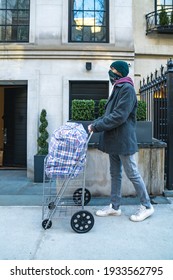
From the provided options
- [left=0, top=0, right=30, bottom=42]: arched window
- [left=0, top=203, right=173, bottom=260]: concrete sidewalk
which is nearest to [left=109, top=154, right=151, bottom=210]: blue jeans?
[left=0, top=203, right=173, bottom=260]: concrete sidewalk

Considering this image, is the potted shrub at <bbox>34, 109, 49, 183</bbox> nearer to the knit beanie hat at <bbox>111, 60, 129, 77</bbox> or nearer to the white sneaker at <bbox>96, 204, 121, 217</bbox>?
the white sneaker at <bbox>96, 204, 121, 217</bbox>

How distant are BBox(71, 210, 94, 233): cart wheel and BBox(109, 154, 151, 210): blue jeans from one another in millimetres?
755

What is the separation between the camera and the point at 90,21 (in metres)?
9.29

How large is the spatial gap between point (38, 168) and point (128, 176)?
439 centimetres

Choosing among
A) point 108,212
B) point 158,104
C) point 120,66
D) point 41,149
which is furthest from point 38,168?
point 120,66

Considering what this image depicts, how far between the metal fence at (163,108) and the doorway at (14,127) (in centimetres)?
447

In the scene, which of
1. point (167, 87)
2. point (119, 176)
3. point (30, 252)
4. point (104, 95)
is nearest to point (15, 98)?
point (104, 95)

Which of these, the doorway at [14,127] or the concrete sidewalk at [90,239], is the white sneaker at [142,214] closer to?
the concrete sidewalk at [90,239]

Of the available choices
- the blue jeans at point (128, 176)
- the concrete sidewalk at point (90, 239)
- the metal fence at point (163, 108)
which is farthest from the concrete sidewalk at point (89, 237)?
the metal fence at point (163, 108)

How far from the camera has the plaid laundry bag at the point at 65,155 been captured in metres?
3.89

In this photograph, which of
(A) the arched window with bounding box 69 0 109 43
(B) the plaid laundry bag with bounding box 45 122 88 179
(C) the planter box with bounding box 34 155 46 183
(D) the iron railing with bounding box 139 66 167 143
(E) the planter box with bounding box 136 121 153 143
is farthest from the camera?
(A) the arched window with bounding box 69 0 109 43

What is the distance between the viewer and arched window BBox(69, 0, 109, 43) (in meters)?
9.20

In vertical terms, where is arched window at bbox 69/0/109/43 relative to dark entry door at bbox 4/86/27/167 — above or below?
above

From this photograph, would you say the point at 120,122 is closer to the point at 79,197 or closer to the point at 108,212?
the point at 108,212
